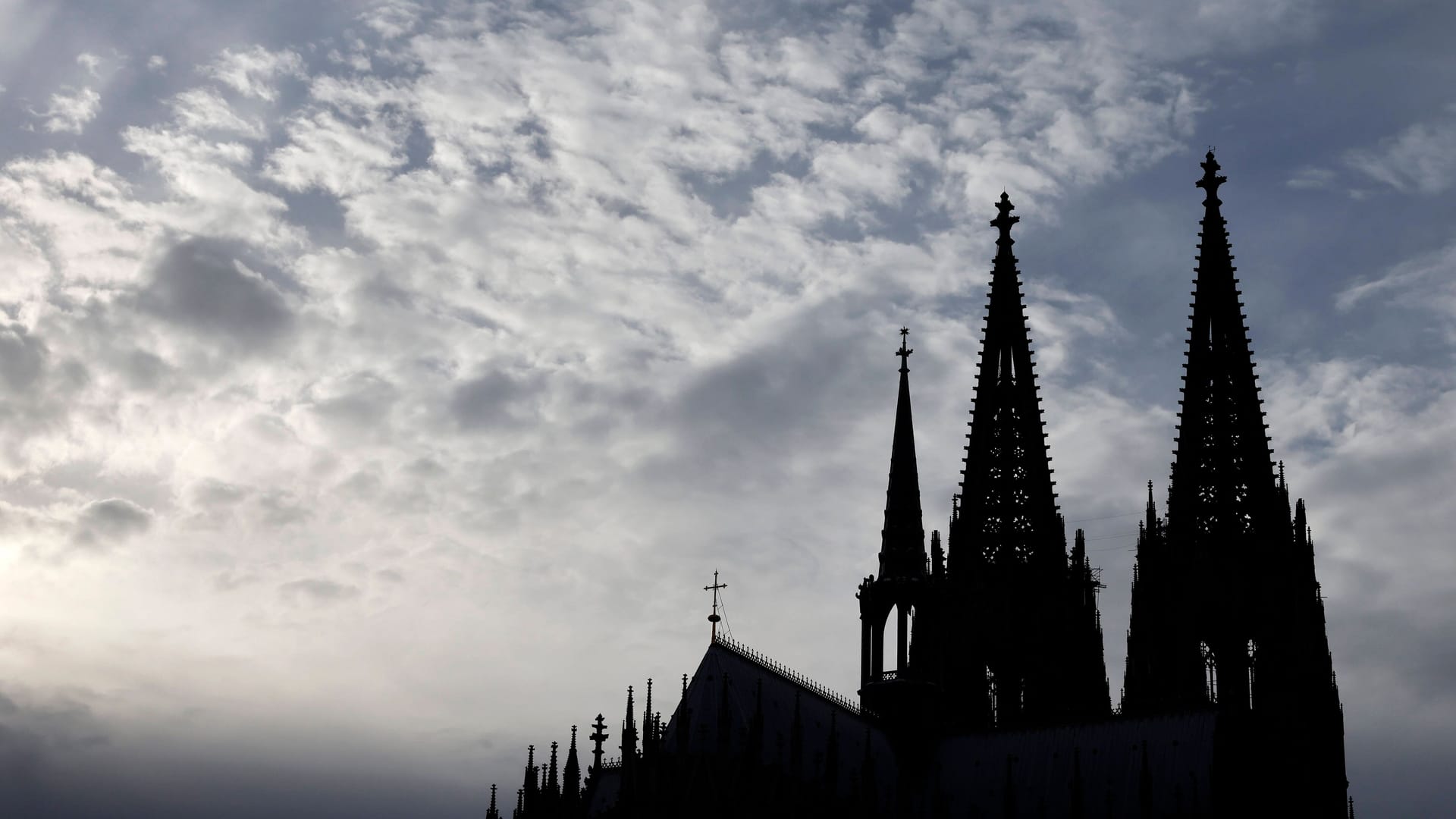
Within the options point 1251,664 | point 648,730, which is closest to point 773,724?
point 648,730

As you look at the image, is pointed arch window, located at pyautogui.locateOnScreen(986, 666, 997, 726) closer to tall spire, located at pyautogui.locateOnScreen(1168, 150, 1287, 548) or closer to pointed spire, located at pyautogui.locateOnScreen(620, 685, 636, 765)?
tall spire, located at pyautogui.locateOnScreen(1168, 150, 1287, 548)

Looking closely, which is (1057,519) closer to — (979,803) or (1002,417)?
(1002,417)

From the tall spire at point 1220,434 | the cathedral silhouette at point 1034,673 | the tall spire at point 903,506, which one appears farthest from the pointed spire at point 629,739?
the tall spire at point 1220,434

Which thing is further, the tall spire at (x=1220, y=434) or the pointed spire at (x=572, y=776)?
the tall spire at (x=1220, y=434)

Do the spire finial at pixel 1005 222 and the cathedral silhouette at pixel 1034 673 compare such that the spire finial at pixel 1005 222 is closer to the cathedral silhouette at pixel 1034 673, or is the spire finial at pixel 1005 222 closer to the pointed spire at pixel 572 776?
the cathedral silhouette at pixel 1034 673

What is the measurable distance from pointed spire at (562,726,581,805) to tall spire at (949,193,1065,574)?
88.5ft

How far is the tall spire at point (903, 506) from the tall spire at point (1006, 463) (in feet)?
29.8

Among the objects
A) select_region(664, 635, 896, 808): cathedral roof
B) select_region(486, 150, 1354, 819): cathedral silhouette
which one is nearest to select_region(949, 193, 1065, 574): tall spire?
select_region(486, 150, 1354, 819): cathedral silhouette

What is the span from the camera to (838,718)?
7519 cm

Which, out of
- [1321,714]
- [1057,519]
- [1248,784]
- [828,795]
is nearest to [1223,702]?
[1248,784]

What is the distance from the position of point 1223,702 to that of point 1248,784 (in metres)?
3.88

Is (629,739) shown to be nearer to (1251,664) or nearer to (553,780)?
(553,780)

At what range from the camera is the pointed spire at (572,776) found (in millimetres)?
72250

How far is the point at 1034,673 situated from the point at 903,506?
38.0 feet
